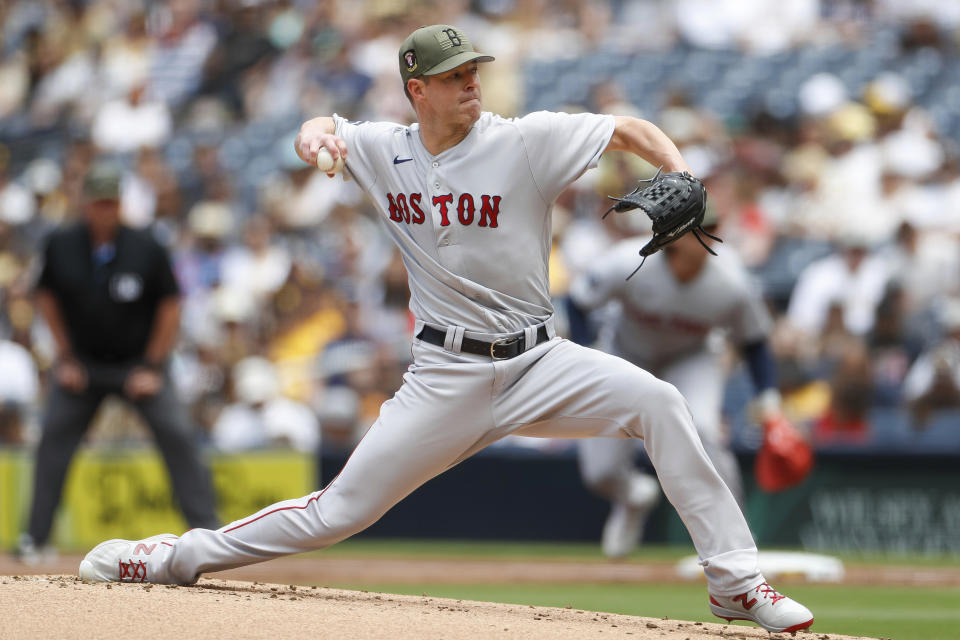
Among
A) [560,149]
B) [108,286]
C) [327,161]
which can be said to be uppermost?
[108,286]

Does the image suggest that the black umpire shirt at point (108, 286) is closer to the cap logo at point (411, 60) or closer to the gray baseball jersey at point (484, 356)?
the gray baseball jersey at point (484, 356)

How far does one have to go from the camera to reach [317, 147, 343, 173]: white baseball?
476 centimetres

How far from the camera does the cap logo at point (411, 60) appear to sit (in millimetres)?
4891

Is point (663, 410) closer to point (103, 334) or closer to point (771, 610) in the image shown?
point (771, 610)

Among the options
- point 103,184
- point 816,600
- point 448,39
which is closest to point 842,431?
point 816,600

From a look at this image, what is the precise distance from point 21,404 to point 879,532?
22.2ft

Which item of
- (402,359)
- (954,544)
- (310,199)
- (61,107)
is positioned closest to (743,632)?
(954,544)

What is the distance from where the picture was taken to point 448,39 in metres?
4.86

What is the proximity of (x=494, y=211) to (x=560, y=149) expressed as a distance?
310 mm

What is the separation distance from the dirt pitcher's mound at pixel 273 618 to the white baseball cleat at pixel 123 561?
0.11 m

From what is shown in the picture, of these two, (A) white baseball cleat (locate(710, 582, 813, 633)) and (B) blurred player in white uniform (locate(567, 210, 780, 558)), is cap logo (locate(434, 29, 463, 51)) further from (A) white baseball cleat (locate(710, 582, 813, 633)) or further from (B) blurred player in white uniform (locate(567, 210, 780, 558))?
(B) blurred player in white uniform (locate(567, 210, 780, 558))

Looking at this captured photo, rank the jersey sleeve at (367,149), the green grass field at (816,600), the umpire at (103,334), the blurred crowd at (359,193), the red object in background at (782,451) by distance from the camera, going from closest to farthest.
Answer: the jersey sleeve at (367,149), the green grass field at (816,600), the red object in background at (782,451), the umpire at (103,334), the blurred crowd at (359,193)

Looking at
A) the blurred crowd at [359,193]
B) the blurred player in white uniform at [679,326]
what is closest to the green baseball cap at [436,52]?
the blurred player in white uniform at [679,326]

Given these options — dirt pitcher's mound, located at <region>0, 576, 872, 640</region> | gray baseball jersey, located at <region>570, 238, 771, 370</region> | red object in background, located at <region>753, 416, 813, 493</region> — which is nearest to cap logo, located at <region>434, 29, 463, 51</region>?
dirt pitcher's mound, located at <region>0, 576, 872, 640</region>
